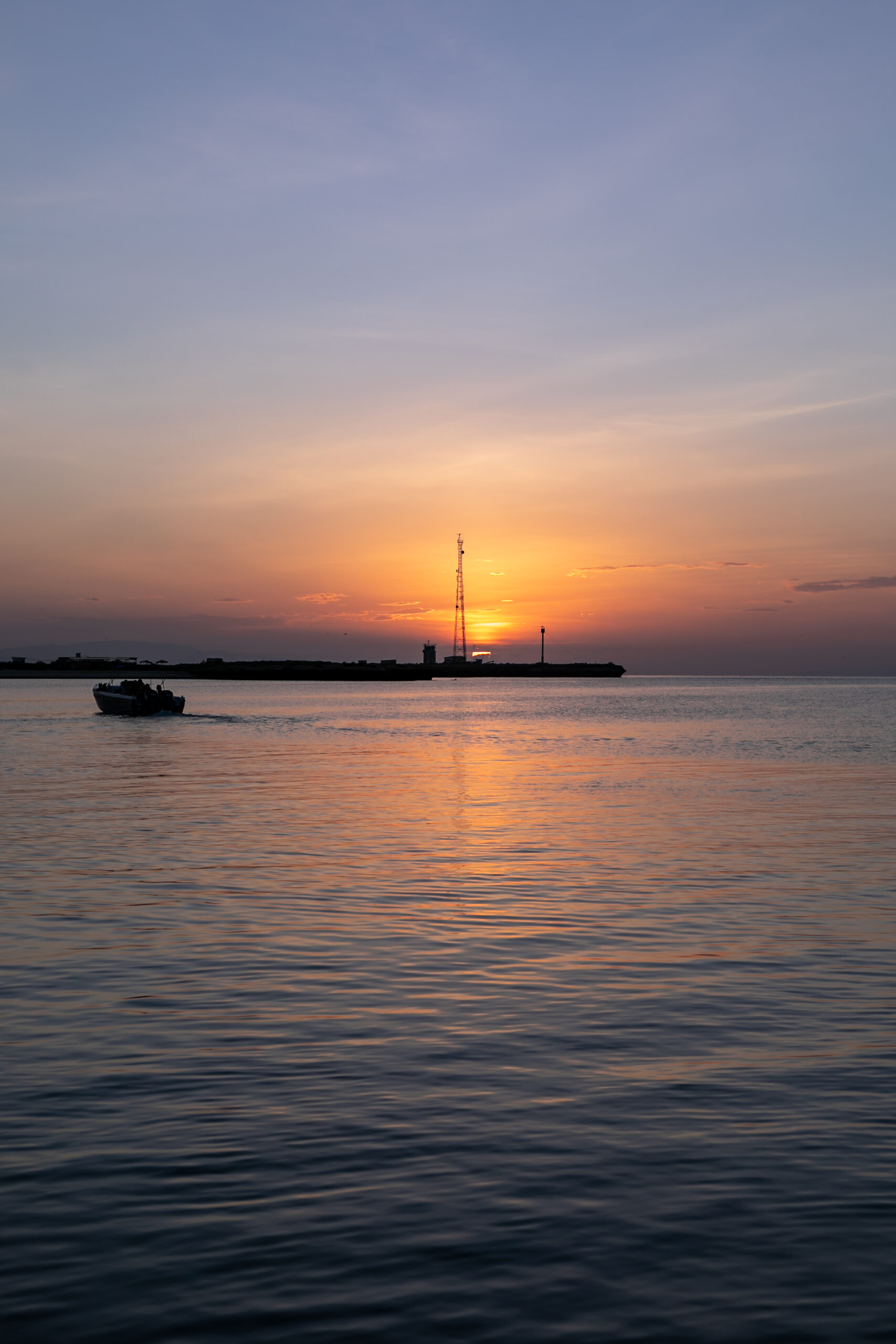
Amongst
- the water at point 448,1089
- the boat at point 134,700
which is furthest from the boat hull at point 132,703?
the water at point 448,1089

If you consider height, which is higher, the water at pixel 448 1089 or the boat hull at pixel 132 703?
the boat hull at pixel 132 703

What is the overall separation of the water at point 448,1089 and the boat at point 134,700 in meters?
77.6

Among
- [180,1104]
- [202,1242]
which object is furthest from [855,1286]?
[180,1104]

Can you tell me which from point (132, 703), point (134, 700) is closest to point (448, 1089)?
point (134, 700)

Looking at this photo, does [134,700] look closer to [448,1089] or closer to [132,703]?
[132,703]

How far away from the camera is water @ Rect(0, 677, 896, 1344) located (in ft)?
23.7

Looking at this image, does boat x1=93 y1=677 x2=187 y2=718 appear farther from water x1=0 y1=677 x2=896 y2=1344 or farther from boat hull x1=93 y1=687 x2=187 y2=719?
water x1=0 y1=677 x2=896 y2=1344

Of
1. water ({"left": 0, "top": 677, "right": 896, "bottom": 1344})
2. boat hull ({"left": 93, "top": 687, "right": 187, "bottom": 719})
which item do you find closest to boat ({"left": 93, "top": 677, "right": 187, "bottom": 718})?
boat hull ({"left": 93, "top": 687, "right": 187, "bottom": 719})

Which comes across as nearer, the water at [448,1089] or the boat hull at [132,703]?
the water at [448,1089]

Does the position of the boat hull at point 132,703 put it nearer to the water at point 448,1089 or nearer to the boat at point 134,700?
the boat at point 134,700

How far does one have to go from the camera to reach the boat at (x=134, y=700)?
341 ft

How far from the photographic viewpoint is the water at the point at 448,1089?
7230 millimetres

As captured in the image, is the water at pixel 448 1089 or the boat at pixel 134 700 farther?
the boat at pixel 134 700

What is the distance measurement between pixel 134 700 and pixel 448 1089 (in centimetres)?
9704
